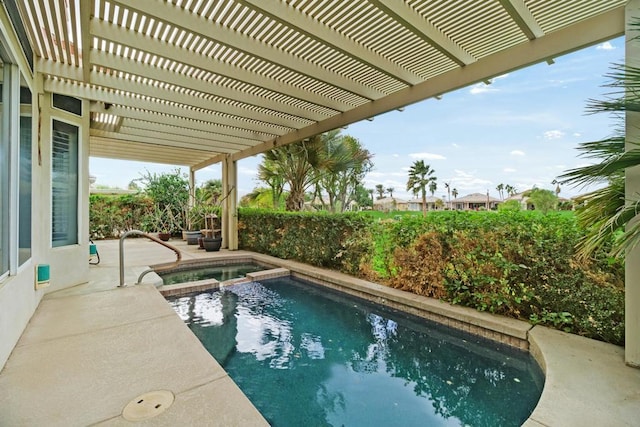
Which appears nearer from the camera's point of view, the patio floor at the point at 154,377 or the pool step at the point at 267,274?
the patio floor at the point at 154,377

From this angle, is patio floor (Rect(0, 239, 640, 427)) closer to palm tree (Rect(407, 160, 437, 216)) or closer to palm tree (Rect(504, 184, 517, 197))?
palm tree (Rect(407, 160, 437, 216))

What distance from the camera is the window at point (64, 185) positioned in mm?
4488

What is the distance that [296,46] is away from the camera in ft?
12.3

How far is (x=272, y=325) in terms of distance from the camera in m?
4.04

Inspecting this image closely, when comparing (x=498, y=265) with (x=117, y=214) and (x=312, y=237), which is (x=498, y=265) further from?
(x=117, y=214)

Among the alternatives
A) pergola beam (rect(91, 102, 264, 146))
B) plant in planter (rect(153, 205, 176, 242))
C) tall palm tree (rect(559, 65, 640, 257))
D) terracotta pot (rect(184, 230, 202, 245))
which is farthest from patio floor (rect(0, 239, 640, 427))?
plant in planter (rect(153, 205, 176, 242))

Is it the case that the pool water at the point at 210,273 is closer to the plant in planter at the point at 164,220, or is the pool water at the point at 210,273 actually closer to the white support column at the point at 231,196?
the white support column at the point at 231,196

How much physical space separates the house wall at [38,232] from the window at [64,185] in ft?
0.26

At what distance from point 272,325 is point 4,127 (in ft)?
11.3

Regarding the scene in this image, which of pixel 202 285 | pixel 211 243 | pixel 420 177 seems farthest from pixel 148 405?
pixel 420 177

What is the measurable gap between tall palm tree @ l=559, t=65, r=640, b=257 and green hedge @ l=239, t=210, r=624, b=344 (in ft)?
1.60

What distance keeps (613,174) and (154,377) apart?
403 centimetres

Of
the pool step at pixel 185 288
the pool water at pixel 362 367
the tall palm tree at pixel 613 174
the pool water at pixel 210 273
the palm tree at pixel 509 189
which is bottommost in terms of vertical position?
the pool water at pixel 362 367

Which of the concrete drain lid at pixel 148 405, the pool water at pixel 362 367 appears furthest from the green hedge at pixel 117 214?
the concrete drain lid at pixel 148 405
